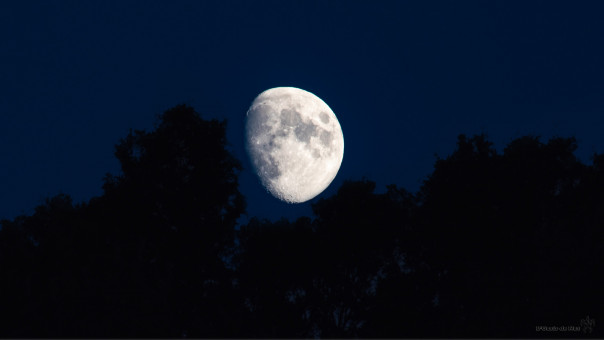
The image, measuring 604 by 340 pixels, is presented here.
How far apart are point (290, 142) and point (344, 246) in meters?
11.1

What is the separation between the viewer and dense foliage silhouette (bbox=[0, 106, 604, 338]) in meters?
24.4

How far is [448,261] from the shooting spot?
30344 mm

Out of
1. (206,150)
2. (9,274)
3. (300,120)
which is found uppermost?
(300,120)

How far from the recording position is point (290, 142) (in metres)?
40.4

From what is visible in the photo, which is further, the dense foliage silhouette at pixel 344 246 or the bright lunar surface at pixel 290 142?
the bright lunar surface at pixel 290 142

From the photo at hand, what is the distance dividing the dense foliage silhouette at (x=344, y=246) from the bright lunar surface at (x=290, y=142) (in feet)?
28.5

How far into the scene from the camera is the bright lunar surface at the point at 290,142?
4078 centimetres

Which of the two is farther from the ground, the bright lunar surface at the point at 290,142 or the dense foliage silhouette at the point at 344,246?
the bright lunar surface at the point at 290,142

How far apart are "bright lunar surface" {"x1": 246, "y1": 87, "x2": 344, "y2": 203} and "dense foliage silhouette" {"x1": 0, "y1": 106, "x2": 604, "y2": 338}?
8676 millimetres

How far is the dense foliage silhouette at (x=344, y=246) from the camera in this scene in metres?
24.4

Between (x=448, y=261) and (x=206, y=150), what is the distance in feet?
43.5

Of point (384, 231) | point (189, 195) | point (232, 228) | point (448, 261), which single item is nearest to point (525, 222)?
point (448, 261)

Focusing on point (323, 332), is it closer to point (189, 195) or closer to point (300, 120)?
point (189, 195)

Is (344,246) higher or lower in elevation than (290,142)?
lower
